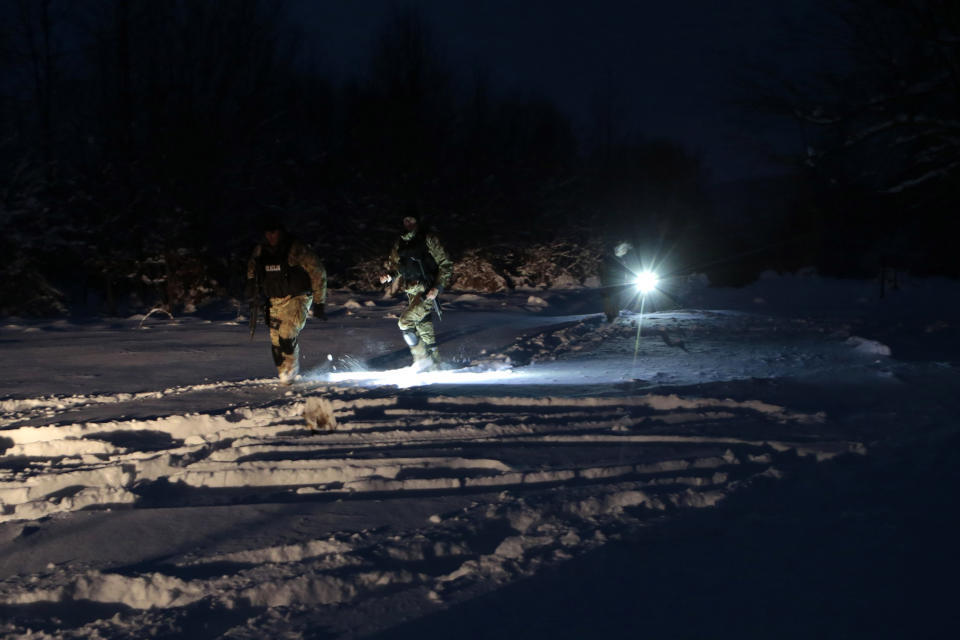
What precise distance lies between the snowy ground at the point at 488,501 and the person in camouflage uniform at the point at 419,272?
620 mm

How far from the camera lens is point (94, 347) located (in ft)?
39.3

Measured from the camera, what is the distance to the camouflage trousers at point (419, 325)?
976 cm

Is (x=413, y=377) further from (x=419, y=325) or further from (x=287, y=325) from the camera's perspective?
(x=287, y=325)

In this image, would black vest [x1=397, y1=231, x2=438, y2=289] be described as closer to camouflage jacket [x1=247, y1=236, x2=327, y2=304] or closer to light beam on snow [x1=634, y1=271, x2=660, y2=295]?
camouflage jacket [x1=247, y1=236, x2=327, y2=304]

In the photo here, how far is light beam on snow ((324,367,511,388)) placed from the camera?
→ 9.03 metres

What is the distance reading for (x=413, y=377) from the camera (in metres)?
9.56

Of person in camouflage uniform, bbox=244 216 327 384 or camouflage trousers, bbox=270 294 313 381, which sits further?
camouflage trousers, bbox=270 294 313 381

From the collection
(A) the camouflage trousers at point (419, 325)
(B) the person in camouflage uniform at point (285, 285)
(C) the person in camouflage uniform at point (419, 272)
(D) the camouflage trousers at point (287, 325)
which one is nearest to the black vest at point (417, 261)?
(C) the person in camouflage uniform at point (419, 272)

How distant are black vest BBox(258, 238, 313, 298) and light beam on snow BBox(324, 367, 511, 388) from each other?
1.19 metres

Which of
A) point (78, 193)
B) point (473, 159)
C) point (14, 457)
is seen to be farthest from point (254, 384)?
point (473, 159)

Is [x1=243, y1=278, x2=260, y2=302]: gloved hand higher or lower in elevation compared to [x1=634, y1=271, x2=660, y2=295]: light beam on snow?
lower

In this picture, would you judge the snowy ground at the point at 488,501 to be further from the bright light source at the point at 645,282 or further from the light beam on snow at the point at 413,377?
the bright light source at the point at 645,282

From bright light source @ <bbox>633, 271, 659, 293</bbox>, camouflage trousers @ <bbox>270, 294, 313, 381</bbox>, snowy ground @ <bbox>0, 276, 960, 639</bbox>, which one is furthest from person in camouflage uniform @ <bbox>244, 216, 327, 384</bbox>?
bright light source @ <bbox>633, 271, 659, 293</bbox>

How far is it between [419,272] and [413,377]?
1.30m
